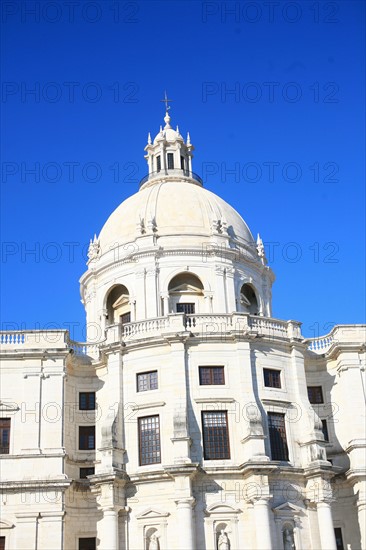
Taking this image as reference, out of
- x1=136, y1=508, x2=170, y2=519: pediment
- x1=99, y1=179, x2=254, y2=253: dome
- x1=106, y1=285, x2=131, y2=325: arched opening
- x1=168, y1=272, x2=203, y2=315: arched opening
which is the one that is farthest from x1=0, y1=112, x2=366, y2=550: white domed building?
x1=99, y1=179, x2=254, y2=253: dome

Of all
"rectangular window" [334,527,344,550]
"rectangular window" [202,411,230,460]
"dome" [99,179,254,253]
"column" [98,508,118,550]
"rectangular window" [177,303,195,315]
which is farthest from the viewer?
"dome" [99,179,254,253]

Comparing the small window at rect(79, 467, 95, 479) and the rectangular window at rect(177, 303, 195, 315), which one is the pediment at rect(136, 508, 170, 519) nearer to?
the small window at rect(79, 467, 95, 479)

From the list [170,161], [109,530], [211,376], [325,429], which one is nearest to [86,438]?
[109,530]

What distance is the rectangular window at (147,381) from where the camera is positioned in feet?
137

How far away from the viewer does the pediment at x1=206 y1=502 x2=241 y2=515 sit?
126 feet

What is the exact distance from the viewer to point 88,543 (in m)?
40.8

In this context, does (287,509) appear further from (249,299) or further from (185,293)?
(249,299)

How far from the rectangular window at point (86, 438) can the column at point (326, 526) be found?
13.3 metres

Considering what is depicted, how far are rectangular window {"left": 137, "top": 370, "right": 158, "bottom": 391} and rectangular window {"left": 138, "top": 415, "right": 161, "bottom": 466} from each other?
1712mm

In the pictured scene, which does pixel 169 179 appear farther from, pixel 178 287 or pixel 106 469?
pixel 106 469

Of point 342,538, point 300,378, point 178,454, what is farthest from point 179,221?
point 342,538

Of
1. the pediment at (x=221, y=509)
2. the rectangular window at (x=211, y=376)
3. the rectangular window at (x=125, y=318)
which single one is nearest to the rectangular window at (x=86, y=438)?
the rectangular window at (x=211, y=376)

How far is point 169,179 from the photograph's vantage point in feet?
188

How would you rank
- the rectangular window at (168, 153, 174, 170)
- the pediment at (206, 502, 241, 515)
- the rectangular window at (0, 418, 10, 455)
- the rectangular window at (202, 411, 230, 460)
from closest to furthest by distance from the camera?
the pediment at (206, 502, 241, 515)
the rectangular window at (202, 411, 230, 460)
the rectangular window at (0, 418, 10, 455)
the rectangular window at (168, 153, 174, 170)
